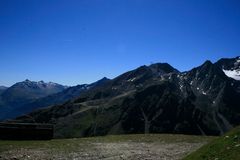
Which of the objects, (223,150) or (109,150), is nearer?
(223,150)

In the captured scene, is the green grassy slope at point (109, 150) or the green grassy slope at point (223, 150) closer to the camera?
the green grassy slope at point (223, 150)

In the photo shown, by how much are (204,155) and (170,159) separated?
7.22m

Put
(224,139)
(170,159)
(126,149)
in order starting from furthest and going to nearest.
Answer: (126,149)
(170,159)
(224,139)

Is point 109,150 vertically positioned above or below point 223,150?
above

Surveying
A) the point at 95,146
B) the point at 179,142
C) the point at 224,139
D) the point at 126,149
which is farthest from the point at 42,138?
the point at 224,139

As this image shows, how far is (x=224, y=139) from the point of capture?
23.4 meters

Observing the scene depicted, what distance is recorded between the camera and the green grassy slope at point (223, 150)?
19.2 meters

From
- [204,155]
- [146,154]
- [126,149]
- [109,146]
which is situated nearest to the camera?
[204,155]

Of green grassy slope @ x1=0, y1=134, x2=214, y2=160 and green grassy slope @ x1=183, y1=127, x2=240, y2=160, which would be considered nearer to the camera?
green grassy slope @ x1=183, y1=127, x2=240, y2=160

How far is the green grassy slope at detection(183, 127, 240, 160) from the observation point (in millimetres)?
19250

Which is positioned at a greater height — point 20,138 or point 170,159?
point 20,138

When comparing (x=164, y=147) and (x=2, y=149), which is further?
(x=164, y=147)

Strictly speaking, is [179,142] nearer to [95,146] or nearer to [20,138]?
[95,146]

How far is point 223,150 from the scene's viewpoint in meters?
20.8
